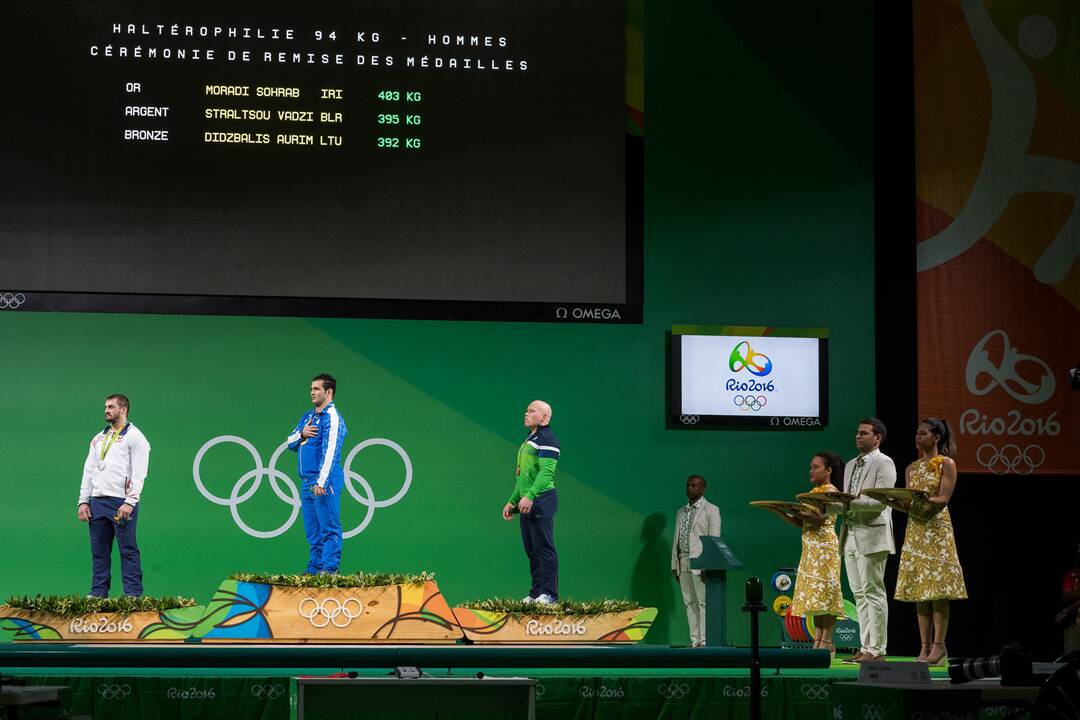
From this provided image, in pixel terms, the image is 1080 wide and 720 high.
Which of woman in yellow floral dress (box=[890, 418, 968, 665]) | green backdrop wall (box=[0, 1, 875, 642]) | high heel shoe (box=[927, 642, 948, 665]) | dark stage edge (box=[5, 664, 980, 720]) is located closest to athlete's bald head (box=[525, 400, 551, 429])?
green backdrop wall (box=[0, 1, 875, 642])

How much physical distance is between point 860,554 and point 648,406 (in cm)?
279

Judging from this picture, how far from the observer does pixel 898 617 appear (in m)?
10.7

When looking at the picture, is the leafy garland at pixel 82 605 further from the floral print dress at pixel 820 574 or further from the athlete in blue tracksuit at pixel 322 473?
the floral print dress at pixel 820 574

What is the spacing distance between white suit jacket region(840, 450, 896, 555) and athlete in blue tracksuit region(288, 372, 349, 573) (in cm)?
344

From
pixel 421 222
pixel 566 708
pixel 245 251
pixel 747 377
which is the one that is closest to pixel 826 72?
pixel 747 377

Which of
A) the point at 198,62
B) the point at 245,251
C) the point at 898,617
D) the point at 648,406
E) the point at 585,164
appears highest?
the point at 198,62

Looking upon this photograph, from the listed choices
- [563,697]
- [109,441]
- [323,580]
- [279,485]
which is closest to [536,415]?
[323,580]

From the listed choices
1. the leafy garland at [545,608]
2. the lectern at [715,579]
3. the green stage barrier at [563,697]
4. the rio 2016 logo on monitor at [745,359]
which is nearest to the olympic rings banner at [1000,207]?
the rio 2016 logo on monitor at [745,359]

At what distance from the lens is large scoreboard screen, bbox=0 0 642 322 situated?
29.6 feet

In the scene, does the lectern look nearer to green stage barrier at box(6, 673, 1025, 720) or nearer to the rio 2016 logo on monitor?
green stage barrier at box(6, 673, 1025, 720)

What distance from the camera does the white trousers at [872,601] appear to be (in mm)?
8195

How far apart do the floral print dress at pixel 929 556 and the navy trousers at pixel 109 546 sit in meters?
5.23

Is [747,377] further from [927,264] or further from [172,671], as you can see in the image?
[172,671]

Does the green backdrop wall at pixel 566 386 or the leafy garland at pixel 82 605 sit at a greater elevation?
the green backdrop wall at pixel 566 386
